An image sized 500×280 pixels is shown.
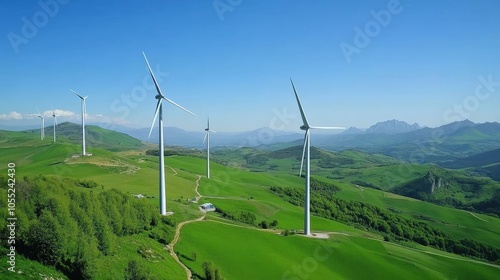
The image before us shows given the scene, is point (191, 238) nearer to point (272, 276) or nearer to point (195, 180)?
point (272, 276)

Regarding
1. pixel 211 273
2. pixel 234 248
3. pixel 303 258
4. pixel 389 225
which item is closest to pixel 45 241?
pixel 211 273

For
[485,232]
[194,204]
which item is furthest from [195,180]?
[485,232]

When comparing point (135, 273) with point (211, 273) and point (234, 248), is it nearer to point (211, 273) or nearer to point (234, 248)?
point (211, 273)

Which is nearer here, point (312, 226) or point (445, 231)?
point (312, 226)

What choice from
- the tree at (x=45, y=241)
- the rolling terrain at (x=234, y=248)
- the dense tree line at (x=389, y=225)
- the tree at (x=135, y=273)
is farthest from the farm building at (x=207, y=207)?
the dense tree line at (x=389, y=225)

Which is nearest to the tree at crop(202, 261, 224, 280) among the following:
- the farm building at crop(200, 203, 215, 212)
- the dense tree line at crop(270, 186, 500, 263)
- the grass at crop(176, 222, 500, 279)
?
the grass at crop(176, 222, 500, 279)

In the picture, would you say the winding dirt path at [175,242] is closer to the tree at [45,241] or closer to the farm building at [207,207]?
the farm building at [207,207]

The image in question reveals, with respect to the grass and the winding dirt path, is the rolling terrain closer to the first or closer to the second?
the grass
